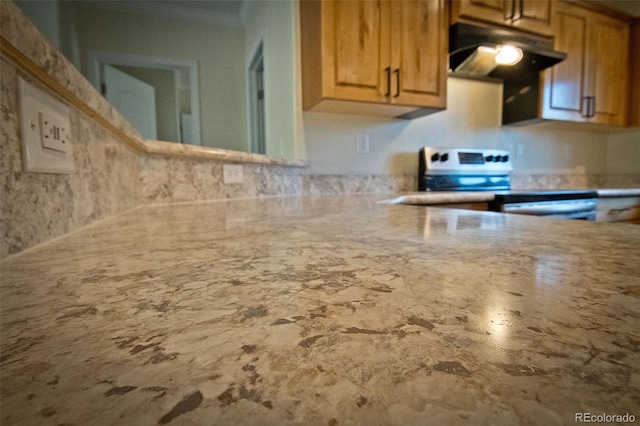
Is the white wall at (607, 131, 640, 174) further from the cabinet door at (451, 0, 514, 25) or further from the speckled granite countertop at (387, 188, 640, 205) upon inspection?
the speckled granite countertop at (387, 188, 640, 205)

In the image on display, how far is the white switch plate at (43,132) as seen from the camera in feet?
1.41

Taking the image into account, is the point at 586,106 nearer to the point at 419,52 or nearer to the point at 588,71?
the point at 588,71

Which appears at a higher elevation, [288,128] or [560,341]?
[288,128]

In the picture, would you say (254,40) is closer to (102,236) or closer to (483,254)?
(102,236)

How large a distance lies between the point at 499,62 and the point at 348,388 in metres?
2.27

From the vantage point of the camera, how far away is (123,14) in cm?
274

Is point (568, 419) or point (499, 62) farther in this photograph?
point (499, 62)

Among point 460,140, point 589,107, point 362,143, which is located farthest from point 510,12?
point 362,143

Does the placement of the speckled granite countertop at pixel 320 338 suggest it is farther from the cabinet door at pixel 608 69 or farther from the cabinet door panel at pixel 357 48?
the cabinet door at pixel 608 69

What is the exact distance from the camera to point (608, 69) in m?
2.25

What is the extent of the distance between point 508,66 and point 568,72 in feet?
1.60

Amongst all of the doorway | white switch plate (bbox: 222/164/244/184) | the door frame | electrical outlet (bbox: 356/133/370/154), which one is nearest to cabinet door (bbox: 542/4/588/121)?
electrical outlet (bbox: 356/133/370/154)

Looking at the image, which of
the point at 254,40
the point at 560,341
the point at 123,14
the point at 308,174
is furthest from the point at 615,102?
the point at 123,14

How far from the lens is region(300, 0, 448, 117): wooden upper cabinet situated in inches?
59.9
